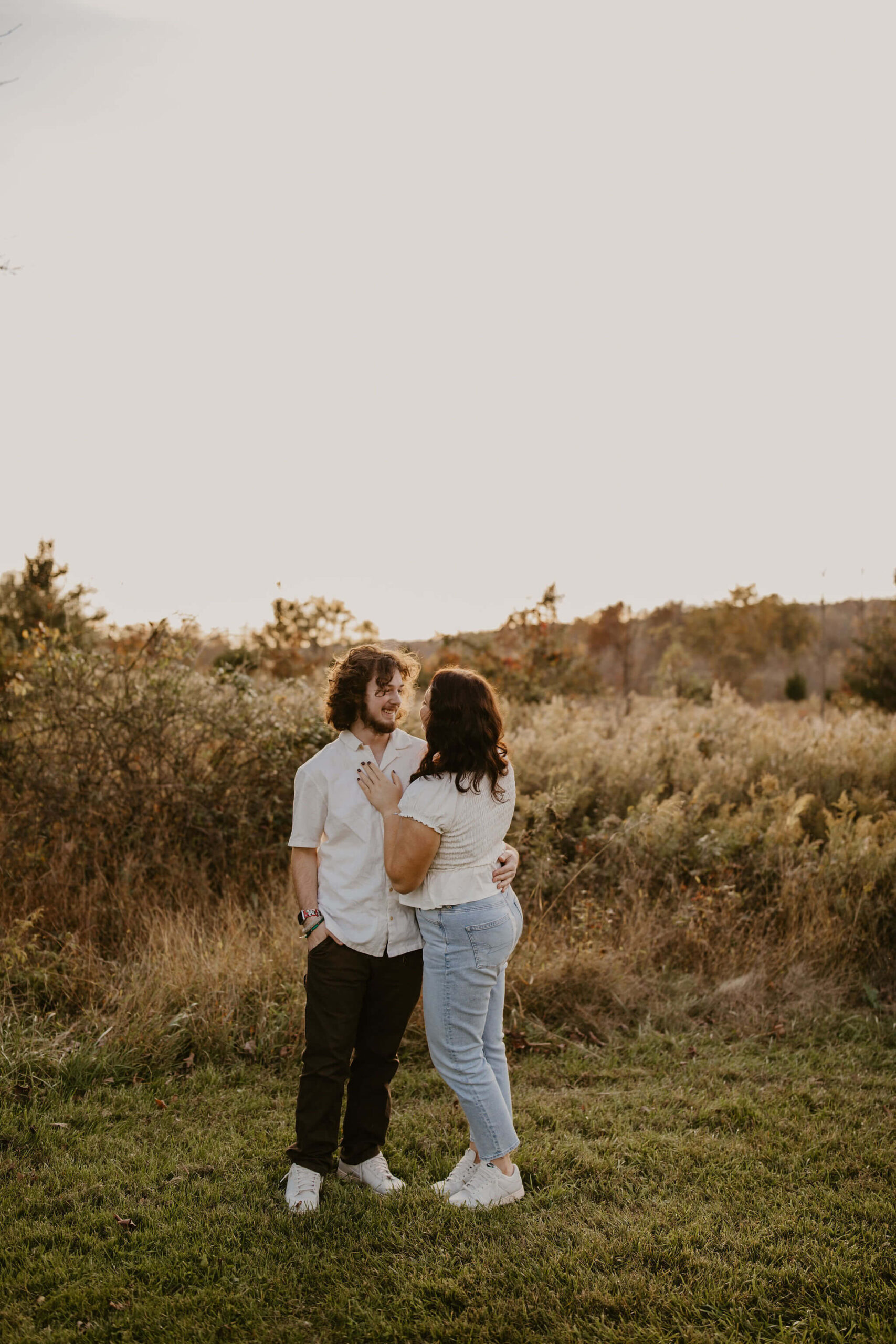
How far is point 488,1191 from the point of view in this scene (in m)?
3.33

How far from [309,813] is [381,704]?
0.46 m

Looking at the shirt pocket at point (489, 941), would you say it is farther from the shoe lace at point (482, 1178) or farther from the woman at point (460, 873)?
the shoe lace at point (482, 1178)

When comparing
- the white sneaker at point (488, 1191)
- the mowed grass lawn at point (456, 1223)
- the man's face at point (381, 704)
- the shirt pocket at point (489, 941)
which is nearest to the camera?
the mowed grass lawn at point (456, 1223)

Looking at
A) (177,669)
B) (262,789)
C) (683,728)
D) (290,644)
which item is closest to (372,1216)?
(262,789)

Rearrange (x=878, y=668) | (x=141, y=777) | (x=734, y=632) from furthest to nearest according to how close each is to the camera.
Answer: (x=734, y=632)
(x=878, y=668)
(x=141, y=777)

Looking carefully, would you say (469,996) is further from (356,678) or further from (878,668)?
(878,668)

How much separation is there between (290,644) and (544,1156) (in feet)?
29.2

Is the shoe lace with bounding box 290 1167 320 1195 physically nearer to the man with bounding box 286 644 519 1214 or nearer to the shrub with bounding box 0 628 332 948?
the man with bounding box 286 644 519 1214

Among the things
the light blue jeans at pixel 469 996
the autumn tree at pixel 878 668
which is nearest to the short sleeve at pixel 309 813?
the light blue jeans at pixel 469 996

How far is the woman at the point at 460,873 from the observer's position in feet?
10.3

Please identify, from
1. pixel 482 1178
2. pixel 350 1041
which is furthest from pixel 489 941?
pixel 482 1178

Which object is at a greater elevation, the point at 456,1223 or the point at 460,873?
the point at 460,873

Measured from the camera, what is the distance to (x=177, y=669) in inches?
288

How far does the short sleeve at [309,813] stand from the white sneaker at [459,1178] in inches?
50.2
